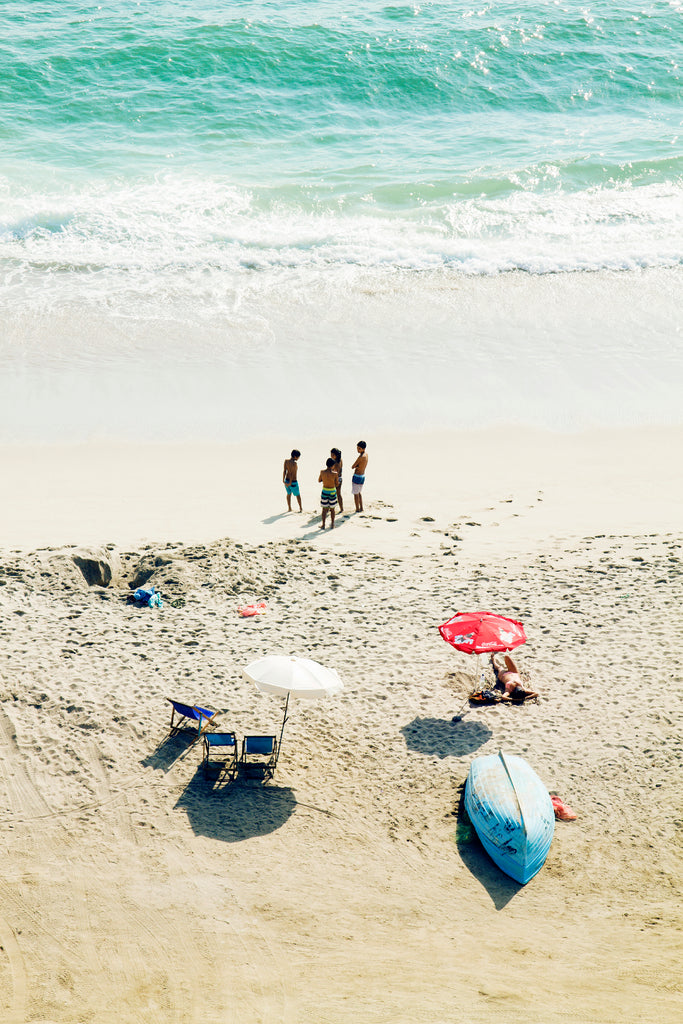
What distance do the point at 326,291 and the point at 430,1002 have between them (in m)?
16.7

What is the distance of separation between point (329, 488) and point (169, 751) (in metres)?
5.45

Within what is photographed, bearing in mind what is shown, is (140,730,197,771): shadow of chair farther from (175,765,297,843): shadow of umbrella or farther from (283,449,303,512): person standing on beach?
(283,449,303,512): person standing on beach

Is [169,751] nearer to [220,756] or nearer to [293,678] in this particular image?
[220,756]

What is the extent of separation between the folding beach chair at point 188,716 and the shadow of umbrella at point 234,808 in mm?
481

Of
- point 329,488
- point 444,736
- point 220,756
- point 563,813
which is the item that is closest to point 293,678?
point 220,756

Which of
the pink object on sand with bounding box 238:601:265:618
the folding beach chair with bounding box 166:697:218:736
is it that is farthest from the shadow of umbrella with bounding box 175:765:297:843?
the pink object on sand with bounding box 238:601:265:618

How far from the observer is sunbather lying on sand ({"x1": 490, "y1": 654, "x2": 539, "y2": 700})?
9.49 metres

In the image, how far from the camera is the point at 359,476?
13555 millimetres

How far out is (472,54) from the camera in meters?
32.0

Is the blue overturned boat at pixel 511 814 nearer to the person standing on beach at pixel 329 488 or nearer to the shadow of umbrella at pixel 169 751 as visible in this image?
the shadow of umbrella at pixel 169 751

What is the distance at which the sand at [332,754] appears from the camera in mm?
6578

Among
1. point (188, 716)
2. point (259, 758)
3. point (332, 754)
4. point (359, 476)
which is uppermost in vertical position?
point (359, 476)

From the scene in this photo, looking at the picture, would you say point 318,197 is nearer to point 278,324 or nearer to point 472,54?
point 278,324

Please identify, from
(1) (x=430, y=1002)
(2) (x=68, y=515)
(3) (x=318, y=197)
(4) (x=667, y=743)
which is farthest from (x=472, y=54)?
(1) (x=430, y=1002)
